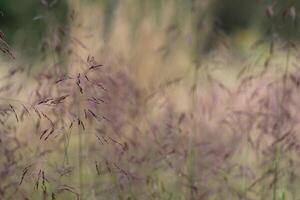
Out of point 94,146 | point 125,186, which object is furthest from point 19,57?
point 125,186

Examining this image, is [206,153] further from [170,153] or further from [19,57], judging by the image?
[19,57]

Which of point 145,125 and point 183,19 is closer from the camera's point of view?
point 145,125

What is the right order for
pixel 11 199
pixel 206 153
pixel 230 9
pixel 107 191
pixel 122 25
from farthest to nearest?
pixel 230 9 → pixel 122 25 → pixel 206 153 → pixel 107 191 → pixel 11 199

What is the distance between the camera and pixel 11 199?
8.57 feet

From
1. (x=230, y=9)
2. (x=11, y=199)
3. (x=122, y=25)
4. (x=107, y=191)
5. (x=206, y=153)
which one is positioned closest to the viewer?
(x=11, y=199)

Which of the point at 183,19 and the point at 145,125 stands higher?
the point at 183,19

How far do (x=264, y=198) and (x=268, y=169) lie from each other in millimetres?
114

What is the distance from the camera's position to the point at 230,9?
10031mm

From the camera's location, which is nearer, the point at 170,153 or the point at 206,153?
the point at 170,153

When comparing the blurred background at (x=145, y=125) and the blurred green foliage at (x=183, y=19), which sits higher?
the blurred green foliage at (x=183, y=19)

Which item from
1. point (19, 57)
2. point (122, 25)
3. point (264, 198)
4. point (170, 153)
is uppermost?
point (122, 25)

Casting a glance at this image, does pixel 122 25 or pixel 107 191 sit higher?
pixel 122 25

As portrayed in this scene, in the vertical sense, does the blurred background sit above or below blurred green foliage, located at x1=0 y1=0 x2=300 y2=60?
below

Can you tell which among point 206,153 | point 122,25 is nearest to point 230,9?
point 122,25
